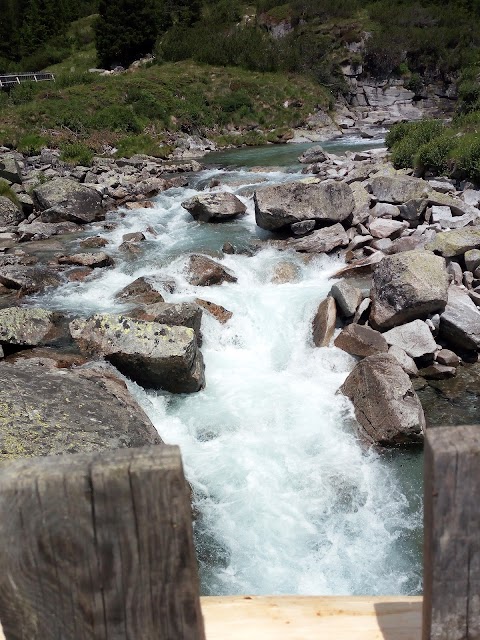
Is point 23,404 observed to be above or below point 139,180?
above

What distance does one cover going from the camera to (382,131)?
33125 mm

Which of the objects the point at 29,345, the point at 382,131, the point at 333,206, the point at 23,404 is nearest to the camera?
the point at 23,404

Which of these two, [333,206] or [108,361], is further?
[333,206]

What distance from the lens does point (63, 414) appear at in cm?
587

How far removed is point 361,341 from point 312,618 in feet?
22.8

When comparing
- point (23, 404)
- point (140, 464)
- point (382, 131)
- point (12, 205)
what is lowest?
point (382, 131)

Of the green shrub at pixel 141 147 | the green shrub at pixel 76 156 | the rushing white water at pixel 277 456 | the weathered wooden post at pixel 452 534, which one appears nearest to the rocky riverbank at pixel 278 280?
the rushing white water at pixel 277 456

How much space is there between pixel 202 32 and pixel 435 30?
1999 centimetres

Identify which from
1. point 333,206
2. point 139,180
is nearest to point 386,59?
point 139,180

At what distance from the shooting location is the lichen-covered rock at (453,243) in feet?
34.6

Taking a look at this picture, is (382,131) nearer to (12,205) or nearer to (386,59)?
(386,59)

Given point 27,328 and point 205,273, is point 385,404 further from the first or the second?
point 27,328

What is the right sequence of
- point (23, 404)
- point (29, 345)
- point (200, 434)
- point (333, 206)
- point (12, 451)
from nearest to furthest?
1. point (12, 451)
2. point (23, 404)
3. point (200, 434)
4. point (29, 345)
5. point (333, 206)

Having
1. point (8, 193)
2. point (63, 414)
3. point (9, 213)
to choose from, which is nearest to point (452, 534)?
point (63, 414)
